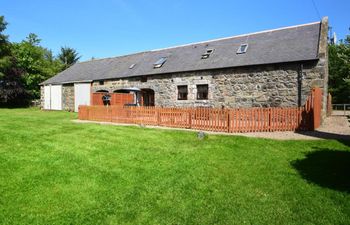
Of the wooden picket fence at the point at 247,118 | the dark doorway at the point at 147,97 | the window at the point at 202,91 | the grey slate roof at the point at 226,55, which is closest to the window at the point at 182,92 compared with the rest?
the window at the point at 202,91

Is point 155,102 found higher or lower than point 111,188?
higher

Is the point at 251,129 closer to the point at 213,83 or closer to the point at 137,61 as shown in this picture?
A: the point at 213,83

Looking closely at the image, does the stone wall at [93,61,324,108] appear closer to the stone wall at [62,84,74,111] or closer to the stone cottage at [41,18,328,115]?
the stone cottage at [41,18,328,115]

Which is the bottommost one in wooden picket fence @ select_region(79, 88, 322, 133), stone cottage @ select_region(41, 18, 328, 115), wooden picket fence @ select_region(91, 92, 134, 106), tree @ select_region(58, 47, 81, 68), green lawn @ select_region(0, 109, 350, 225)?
green lawn @ select_region(0, 109, 350, 225)

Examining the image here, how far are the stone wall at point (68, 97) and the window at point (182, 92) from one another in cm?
1417

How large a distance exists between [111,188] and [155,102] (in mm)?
17680

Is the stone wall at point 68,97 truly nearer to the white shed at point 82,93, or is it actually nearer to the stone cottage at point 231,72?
the white shed at point 82,93

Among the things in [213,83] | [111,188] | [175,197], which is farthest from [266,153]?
[213,83]

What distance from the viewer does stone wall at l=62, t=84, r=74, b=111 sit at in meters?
29.9

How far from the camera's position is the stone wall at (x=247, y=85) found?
51.9ft

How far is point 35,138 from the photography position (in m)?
9.00

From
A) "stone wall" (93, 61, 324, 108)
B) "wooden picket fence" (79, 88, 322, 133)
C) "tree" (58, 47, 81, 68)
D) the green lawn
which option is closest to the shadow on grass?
the green lawn

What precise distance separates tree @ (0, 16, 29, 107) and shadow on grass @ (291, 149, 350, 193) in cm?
3689

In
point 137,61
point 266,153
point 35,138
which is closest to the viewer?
point 266,153
